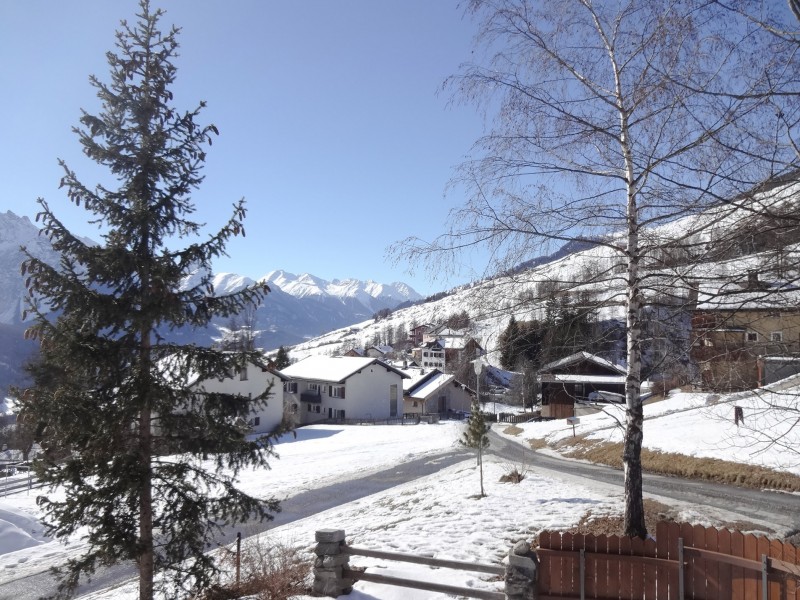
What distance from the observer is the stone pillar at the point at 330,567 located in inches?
333

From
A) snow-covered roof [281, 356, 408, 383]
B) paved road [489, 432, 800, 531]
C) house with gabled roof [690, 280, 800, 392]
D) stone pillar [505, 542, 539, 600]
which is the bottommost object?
paved road [489, 432, 800, 531]

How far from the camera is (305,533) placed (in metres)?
15.0

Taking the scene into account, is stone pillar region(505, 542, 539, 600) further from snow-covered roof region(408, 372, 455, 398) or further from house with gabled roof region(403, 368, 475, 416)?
snow-covered roof region(408, 372, 455, 398)

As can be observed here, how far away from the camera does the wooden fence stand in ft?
20.0

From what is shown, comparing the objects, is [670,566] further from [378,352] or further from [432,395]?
[378,352]

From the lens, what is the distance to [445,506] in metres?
15.5

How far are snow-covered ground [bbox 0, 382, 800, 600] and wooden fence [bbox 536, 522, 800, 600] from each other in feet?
4.39

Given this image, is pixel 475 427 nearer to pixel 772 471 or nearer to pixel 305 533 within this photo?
pixel 305 533

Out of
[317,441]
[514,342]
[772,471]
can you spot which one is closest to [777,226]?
[514,342]

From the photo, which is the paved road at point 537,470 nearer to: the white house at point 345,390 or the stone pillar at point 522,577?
the stone pillar at point 522,577

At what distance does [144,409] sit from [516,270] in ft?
19.7

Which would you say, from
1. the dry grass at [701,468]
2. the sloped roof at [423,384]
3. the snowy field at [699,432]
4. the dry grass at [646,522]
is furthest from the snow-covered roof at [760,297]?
the sloped roof at [423,384]

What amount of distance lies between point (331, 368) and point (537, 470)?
38.4 metres

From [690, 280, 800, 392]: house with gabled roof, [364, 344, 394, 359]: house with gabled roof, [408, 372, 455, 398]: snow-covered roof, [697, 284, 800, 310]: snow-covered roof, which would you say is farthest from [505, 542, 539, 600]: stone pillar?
[364, 344, 394, 359]: house with gabled roof
